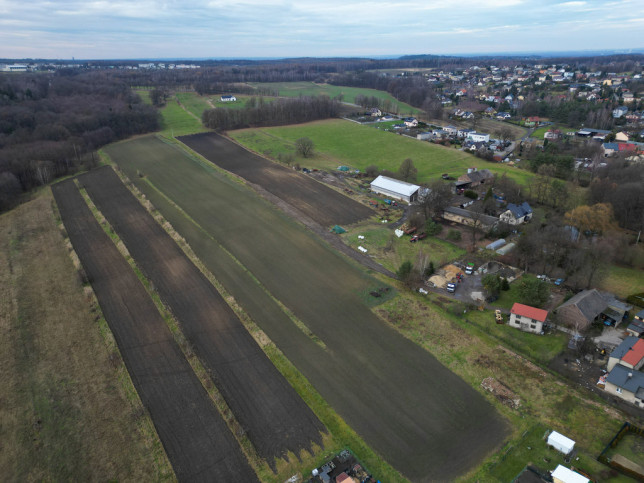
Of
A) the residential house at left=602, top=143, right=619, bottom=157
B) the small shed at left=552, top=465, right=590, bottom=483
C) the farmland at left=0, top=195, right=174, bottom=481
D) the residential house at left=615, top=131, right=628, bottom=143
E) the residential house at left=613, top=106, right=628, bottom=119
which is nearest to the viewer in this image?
Result: the small shed at left=552, top=465, right=590, bottom=483

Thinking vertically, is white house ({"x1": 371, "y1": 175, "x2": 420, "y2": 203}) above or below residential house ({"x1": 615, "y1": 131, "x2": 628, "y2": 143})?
below

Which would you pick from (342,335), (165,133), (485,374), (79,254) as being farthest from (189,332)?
(165,133)

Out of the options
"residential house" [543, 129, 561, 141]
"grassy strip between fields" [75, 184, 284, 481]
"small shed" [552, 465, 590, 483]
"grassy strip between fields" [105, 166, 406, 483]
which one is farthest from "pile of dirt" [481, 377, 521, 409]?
"residential house" [543, 129, 561, 141]

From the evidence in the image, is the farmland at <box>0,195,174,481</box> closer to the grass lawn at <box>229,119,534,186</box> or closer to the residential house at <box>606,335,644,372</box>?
the residential house at <box>606,335,644,372</box>

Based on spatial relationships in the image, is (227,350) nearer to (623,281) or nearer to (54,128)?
(623,281)

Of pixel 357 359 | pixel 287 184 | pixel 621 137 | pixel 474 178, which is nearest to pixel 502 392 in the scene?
pixel 357 359

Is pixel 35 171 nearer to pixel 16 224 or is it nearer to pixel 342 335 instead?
pixel 16 224
